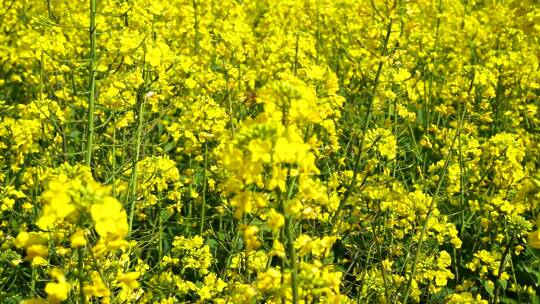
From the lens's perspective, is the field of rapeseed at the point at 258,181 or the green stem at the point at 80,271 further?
the field of rapeseed at the point at 258,181

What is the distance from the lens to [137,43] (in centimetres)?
328

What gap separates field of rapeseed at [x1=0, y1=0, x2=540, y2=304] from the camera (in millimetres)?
1883

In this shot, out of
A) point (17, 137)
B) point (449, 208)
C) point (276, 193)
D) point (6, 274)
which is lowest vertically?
point (6, 274)

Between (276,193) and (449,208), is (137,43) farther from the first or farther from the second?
(449,208)

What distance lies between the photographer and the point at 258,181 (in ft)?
5.87

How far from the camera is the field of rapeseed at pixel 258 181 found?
1883 millimetres

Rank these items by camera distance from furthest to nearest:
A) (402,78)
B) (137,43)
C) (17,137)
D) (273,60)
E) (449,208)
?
(273,60) < (449,208) < (17,137) < (402,78) < (137,43)

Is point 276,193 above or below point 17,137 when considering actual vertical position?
above

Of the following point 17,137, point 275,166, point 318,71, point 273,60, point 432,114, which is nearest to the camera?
point 275,166

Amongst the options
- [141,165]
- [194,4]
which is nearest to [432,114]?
[194,4]

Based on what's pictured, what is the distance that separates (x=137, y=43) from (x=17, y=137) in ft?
3.41

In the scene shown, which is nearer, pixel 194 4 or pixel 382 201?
pixel 382 201

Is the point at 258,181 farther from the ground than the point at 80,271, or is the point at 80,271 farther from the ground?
the point at 258,181

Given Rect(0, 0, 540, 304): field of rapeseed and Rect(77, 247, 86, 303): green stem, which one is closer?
Rect(77, 247, 86, 303): green stem
